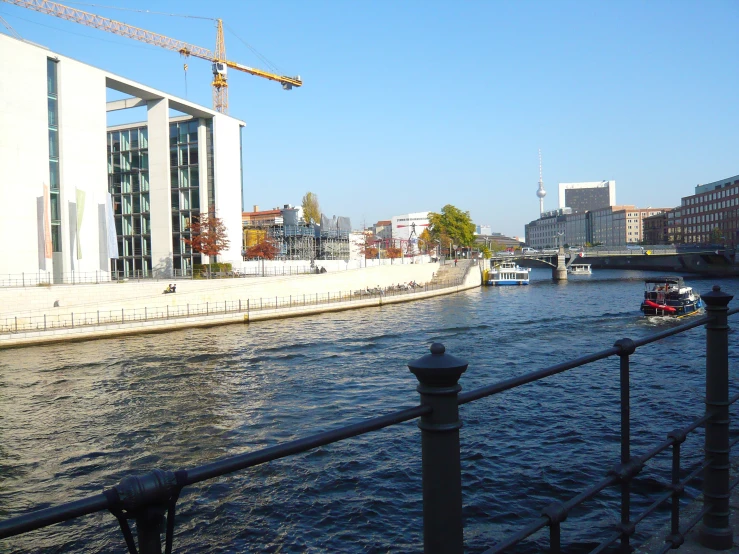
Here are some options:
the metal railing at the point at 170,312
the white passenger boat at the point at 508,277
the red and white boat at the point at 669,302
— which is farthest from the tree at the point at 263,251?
the red and white boat at the point at 669,302

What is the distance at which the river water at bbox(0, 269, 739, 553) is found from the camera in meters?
11.2

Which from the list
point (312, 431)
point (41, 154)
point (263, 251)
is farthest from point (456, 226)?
point (312, 431)

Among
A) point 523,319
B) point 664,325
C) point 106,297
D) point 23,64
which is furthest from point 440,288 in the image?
point 23,64

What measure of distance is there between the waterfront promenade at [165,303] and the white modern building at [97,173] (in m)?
4.26

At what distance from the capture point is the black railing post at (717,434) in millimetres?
3688

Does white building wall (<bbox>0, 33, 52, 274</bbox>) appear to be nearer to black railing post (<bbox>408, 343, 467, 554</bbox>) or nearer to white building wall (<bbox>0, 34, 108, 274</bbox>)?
white building wall (<bbox>0, 34, 108, 274</bbox>)

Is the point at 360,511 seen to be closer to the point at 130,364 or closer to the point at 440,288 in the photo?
the point at 130,364

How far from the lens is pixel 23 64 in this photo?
39.4m

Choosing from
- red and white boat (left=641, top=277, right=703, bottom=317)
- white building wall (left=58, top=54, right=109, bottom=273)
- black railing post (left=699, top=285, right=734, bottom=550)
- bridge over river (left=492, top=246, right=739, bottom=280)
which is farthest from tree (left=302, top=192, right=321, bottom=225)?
black railing post (left=699, top=285, right=734, bottom=550)

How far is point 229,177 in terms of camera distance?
6066 cm

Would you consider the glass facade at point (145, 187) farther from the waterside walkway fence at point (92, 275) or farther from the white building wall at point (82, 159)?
the white building wall at point (82, 159)

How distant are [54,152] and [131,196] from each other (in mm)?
18884

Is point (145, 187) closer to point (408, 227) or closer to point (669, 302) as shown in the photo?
point (669, 302)

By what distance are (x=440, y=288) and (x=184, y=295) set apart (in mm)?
32550
